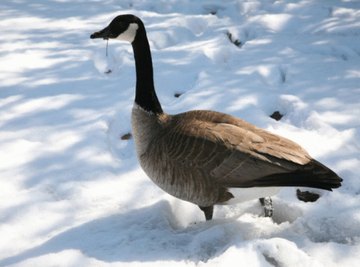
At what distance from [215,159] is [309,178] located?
0.66 m

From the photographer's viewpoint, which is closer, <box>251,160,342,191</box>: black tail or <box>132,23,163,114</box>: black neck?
<box>251,160,342,191</box>: black tail

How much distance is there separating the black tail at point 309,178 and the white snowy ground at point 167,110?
1.25 ft

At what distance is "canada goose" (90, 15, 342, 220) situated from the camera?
9.45 feet

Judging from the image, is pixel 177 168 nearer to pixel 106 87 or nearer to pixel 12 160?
pixel 12 160

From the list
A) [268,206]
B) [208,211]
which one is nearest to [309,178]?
[268,206]

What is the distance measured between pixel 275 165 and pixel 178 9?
17.7ft

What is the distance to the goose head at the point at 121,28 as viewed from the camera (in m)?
3.48

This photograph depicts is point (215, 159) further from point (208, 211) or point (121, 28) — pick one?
point (121, 28)

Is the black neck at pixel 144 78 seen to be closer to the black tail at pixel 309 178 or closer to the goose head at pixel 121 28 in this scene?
the goose head at pixel 121 28

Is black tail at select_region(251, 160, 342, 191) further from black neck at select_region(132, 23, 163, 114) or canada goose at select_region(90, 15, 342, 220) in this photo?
black neck at select_region(132, 23, 163, 114)

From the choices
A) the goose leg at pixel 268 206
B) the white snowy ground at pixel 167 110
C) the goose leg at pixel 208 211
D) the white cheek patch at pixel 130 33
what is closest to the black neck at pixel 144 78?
the white cheek patch at pixel 130 33

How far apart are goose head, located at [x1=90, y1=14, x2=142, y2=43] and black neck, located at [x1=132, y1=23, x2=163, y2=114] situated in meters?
0.10

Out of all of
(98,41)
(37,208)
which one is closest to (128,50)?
(98,41)

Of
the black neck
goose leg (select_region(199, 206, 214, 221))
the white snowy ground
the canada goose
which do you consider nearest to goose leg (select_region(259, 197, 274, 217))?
the white snowy ground
